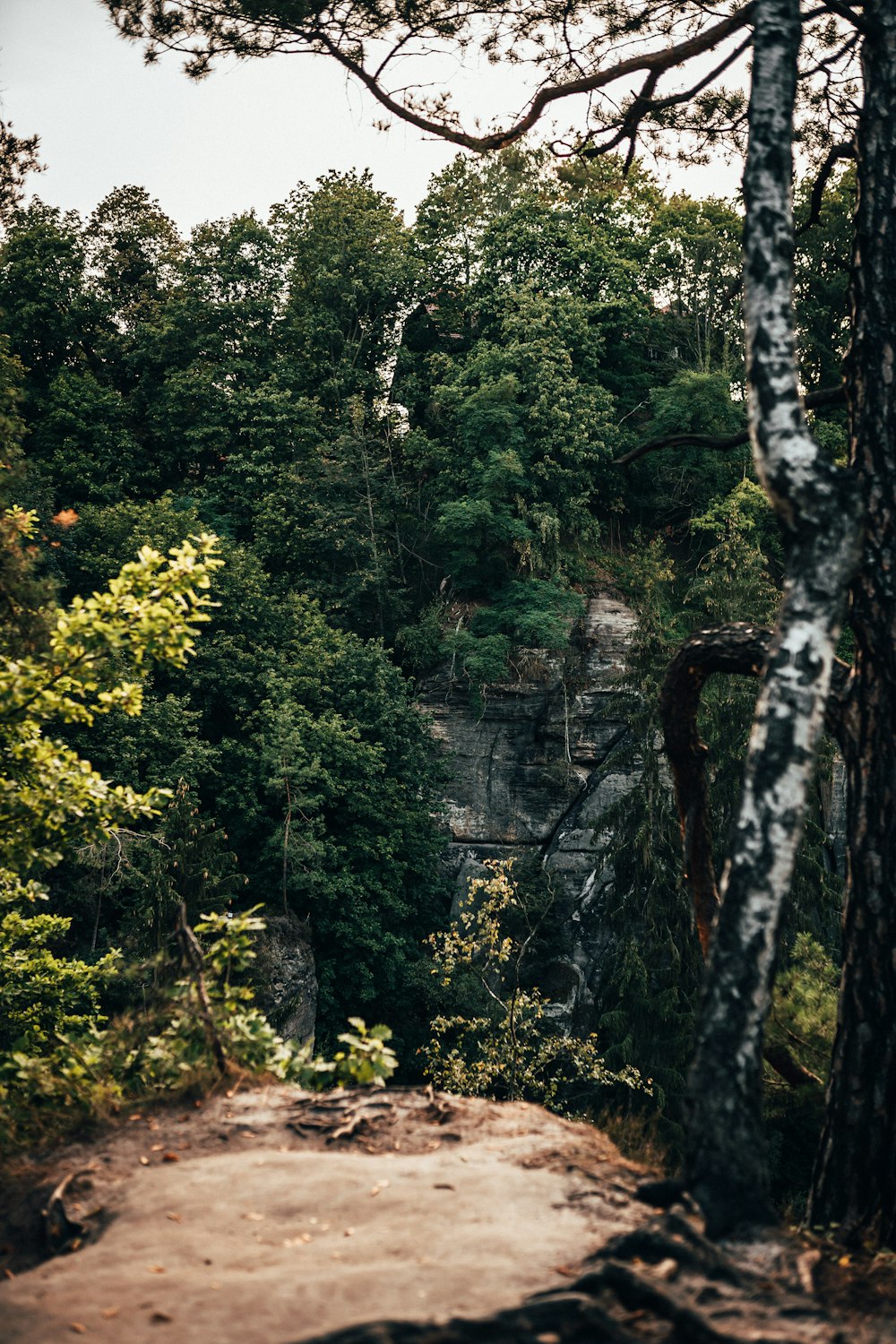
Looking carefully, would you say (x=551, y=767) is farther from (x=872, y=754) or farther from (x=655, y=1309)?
(x=655, y=1309)

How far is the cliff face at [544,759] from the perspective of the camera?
89.4 ft

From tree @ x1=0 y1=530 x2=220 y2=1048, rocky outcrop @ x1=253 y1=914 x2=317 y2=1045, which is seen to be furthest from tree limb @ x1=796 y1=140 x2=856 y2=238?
rocky outcrop @ x1=253 y1=914 x2=317 y2=1045

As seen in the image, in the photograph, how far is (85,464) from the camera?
31.4 meters

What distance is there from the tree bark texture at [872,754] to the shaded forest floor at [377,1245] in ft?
2.88

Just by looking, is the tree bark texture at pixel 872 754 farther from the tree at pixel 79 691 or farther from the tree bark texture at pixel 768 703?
the tree at pixel 79 691

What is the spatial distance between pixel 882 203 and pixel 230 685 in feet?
69.7

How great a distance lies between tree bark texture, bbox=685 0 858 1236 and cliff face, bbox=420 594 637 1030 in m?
20.9

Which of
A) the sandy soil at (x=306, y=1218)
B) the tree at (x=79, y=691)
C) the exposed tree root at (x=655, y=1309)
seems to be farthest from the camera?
the tree at (x=79, y=691)

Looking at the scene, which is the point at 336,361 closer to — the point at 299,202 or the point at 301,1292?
the point at 299,202

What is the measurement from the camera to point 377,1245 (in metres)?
4.08

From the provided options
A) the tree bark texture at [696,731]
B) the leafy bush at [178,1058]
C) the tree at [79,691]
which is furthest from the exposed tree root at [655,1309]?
the tree at [79,691]

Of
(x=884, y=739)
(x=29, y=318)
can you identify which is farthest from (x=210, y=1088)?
(x=29, y=318)

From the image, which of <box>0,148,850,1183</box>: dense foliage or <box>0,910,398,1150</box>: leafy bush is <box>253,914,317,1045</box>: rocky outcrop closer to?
<box>0,148,850,1183</box>: dense foliage

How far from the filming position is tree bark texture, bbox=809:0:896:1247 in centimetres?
518
